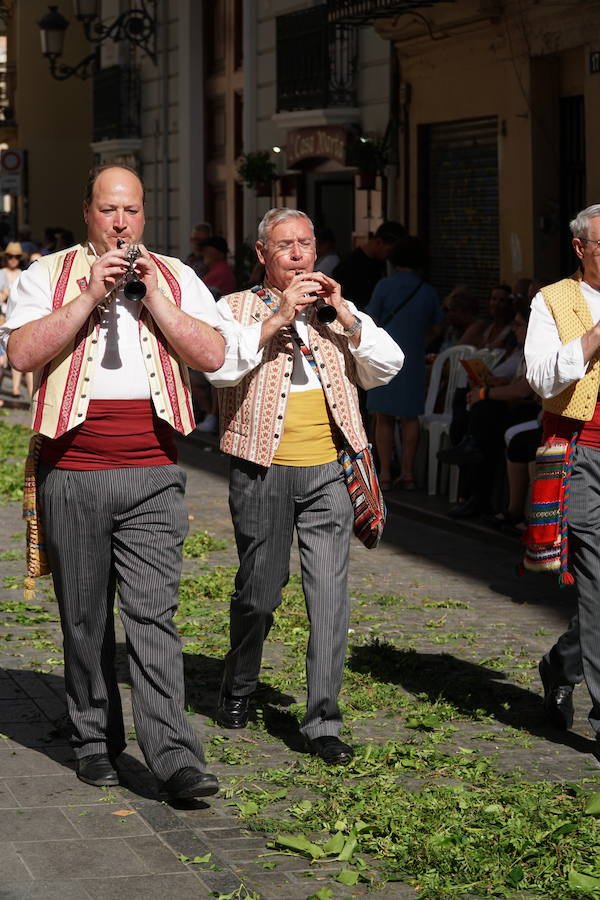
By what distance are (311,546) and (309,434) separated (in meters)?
0.40

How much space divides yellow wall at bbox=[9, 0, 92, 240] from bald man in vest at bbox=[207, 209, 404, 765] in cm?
3787

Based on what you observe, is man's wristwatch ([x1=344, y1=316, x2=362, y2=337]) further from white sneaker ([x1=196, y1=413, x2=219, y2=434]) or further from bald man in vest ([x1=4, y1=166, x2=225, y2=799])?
white sneaker ([x1=196, y1=413, x2=219, y2=434])

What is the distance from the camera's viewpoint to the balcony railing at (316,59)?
22.0 metres

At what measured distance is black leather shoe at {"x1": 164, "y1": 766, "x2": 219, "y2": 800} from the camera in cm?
550

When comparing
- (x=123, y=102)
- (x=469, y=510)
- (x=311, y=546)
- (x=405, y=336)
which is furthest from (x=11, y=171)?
(x=311, y=546)

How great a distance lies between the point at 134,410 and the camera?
5.55 meters

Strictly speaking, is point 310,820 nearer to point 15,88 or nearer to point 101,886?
point 101,886

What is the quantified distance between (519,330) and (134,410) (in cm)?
629

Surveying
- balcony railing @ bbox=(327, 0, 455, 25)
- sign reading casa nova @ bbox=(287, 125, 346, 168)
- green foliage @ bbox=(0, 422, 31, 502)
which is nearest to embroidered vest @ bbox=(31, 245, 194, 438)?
green foliage @ bbox=(0, 422, 31, 502)

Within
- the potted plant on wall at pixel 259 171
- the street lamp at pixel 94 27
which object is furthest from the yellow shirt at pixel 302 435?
the street lamp at pixel 94 27

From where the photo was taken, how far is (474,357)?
1260cm

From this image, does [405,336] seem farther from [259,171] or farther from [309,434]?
[259,171]

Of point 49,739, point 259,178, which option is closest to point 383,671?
point 49,739

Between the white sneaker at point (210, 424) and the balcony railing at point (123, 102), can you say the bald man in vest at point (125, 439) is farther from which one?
the balcony railing at point (123, 102)
